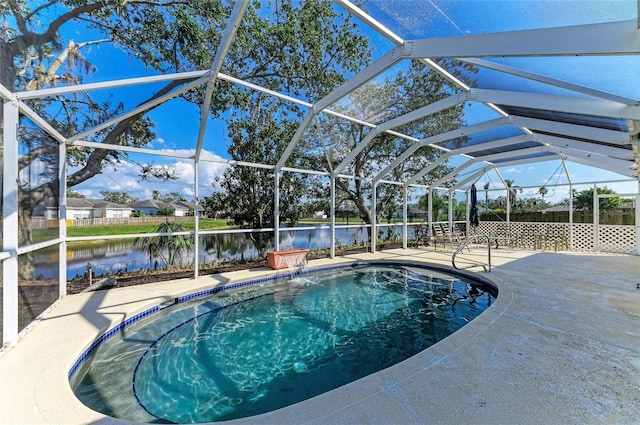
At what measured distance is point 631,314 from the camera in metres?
4.06

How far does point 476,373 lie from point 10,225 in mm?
5009

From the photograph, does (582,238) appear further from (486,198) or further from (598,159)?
(598,159)

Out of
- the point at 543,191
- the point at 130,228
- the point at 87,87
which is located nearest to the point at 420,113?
the point at 87,87

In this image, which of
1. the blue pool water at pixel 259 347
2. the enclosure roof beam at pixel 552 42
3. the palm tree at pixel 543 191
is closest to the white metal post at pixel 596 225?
the palm tree at pixel 543 191

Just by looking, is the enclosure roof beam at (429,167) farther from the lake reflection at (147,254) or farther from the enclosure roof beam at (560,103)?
the enclosure roof beam at (560,103)

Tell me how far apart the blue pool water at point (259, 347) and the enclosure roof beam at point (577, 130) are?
3.78 meters

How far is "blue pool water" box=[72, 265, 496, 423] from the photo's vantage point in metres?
2.73

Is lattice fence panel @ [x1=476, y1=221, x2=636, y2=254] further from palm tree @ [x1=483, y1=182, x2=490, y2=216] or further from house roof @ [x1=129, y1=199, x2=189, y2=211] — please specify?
house roof @ [x1=129, y1=199, x2=189, y2=211]

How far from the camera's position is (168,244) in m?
6.94

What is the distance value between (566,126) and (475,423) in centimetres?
695

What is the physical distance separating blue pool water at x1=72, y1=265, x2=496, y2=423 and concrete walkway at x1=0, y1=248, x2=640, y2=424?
0.45 metres

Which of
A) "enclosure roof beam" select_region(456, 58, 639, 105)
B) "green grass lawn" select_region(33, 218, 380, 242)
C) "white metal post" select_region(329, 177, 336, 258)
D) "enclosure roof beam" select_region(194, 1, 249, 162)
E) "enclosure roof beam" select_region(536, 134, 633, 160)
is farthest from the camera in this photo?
"white metal post" select_region(329, 177, 336, 258)

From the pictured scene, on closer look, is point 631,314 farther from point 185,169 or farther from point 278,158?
point 185,169

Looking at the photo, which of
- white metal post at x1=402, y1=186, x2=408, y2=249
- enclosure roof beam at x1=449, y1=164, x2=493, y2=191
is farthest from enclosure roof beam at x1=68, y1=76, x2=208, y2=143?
enclosure roof beam at x1=449, y1=164, x2=493, y2=191
